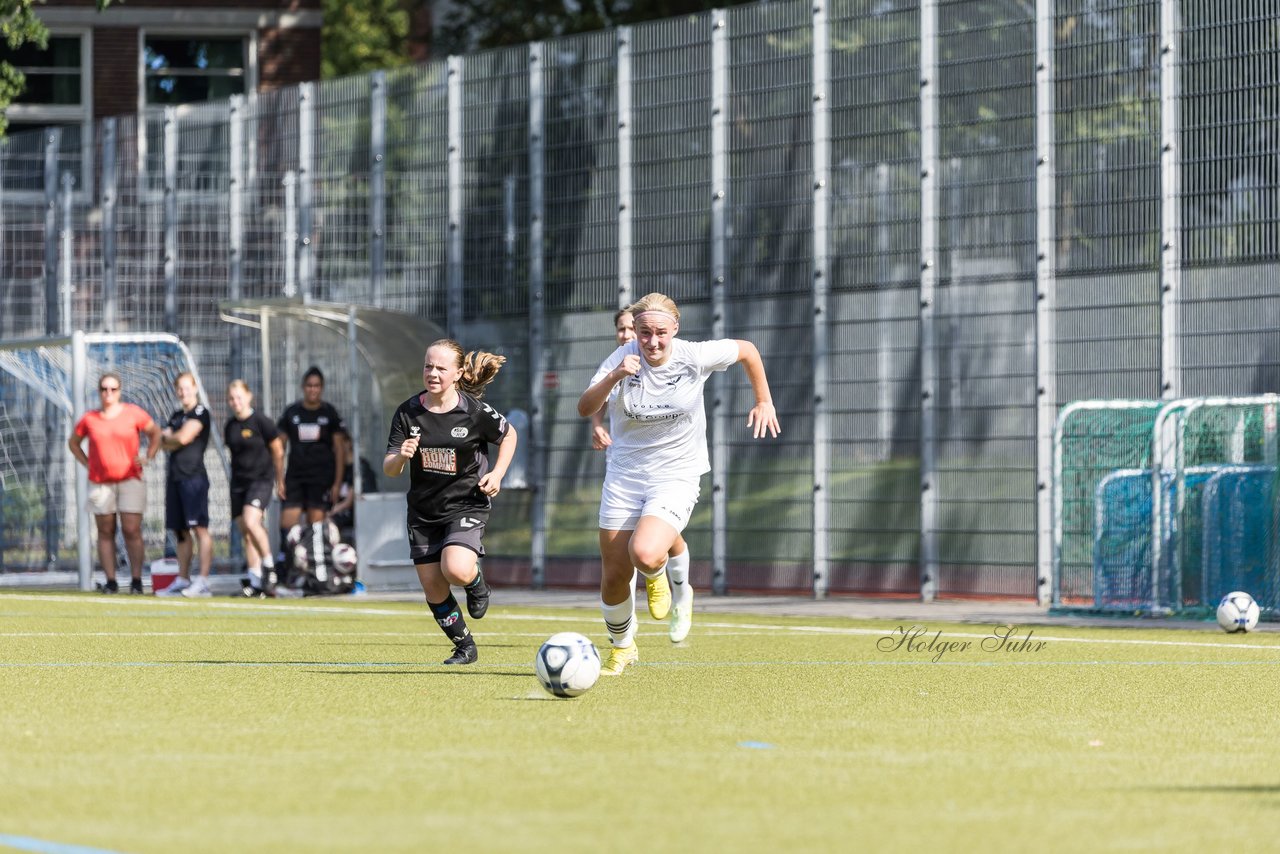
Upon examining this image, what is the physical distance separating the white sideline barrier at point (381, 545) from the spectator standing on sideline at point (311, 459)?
14.0 inches

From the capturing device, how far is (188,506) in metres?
19.7

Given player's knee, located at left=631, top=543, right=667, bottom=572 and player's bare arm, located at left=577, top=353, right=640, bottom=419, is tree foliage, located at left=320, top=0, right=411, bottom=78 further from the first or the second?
player's knee, located at left=631, top=543, right=667, bottom=572

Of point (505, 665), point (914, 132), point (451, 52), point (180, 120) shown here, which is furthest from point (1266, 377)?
point (451, 52)

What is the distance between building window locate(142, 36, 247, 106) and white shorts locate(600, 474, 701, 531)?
23.4m

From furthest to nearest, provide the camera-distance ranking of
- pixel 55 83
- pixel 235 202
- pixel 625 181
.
Result: pixel 55 83
pixel 235 202
pixel 625 181

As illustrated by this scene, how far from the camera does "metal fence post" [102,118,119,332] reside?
25266 millimetres

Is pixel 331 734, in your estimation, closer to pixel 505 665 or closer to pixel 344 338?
pixel 505 665

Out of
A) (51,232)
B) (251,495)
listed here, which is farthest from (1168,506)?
(51,232)

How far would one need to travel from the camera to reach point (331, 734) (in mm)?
8047

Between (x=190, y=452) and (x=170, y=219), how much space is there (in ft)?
18.8

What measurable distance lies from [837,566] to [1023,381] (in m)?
2.46

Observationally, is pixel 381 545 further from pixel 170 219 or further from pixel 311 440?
pixel 170 219

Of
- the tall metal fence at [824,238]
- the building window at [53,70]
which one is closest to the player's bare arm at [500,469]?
the tall metal fence at [824,238]

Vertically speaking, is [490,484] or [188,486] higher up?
[490,484]
